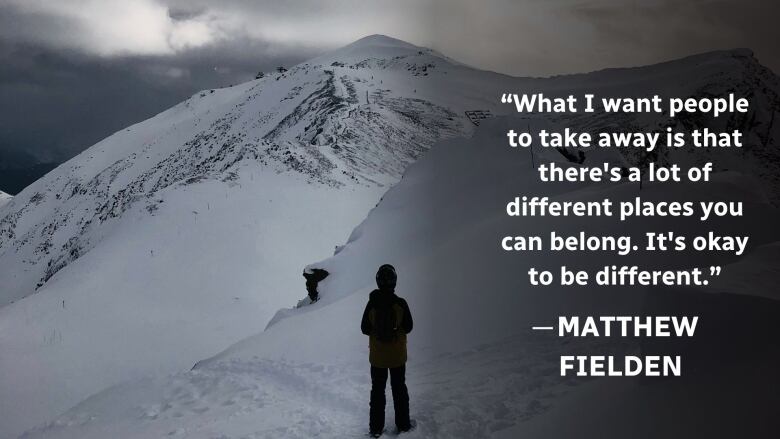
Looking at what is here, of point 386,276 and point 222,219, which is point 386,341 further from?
point 222,219

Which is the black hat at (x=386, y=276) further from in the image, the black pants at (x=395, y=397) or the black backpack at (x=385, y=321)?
the black pants at (x=395, y=397)

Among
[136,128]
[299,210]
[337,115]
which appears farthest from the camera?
[136,128]

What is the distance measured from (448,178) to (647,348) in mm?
11319

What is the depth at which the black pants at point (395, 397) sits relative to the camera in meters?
6.47

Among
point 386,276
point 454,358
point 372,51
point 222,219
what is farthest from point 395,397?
point 372,51

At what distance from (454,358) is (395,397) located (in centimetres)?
280

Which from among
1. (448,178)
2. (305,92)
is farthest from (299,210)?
(305,92)

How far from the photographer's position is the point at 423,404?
741cm

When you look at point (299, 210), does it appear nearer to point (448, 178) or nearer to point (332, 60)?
point (448, 178)

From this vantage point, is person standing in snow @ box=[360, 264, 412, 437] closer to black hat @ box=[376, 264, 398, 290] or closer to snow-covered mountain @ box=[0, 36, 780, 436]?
black hat @ box=[376, 264, 398, 290]

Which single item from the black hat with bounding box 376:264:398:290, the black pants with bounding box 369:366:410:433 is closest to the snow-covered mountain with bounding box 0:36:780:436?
the black pants with bounding box 369:366:410:433

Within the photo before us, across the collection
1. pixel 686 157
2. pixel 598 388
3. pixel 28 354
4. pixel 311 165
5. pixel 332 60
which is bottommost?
pixel 28 354

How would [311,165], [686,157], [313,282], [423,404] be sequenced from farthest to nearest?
[686,157] → [311,165] → [313,282] → [423,404]

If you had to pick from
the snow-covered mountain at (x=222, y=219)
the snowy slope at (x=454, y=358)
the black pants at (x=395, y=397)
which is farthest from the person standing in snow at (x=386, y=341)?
the snow-covered mountain at (x=222, y=219)
